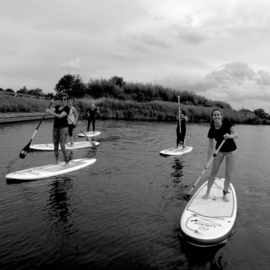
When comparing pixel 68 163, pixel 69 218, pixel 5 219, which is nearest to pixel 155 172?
pixel 68 163

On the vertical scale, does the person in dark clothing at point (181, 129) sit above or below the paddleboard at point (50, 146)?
above

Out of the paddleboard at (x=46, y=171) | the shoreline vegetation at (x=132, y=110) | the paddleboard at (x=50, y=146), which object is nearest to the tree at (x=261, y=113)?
the shoreline vegetation at (x=132, y=110)

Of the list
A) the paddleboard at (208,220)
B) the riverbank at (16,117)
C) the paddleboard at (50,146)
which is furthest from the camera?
the riverbank at (16,117)

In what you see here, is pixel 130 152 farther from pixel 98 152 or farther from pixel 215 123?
pixel 215 123

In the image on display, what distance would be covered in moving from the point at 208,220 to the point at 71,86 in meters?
51.2

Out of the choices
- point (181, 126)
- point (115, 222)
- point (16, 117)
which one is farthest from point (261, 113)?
point (115, 222)

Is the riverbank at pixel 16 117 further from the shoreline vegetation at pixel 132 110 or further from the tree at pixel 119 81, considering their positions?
the tree at pixel 119 81

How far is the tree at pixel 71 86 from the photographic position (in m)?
48.1

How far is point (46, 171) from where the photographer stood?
896cm

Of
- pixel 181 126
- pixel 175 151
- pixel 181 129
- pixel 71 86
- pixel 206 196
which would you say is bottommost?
pixel 175 151

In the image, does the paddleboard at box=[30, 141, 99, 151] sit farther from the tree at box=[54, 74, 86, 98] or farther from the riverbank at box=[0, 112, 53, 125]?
the tree at box=[54, 74, 86, 98]

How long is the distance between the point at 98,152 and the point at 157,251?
9.02 meters

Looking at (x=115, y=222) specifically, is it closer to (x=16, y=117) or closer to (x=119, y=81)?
(x=16, y=117)

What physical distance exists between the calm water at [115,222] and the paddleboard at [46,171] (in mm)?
268
